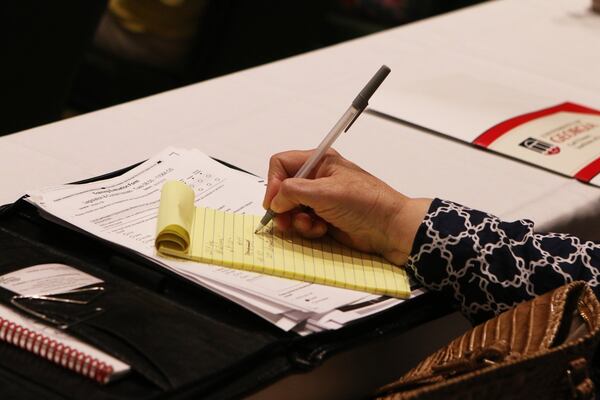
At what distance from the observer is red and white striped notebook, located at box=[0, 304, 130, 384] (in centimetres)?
78

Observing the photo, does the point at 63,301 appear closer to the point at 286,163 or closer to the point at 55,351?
the point at 55,351

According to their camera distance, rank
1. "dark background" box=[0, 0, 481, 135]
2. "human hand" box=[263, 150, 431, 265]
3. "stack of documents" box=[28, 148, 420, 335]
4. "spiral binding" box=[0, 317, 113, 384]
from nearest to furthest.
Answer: "spiral binding" box=[0, 317, 113, 384]
"stack of documents" box=[28, 148, 420, 335]
"human hand" box=[263, 150, 431, 265]
"dark background" box=[0, 0, 481, 135]

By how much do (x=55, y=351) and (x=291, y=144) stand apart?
602mm

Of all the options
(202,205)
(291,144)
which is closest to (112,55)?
(291,144)

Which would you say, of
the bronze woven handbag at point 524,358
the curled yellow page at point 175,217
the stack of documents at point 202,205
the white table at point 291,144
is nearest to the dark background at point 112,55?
the white table at point 291,144

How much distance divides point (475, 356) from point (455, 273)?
0.56 feet

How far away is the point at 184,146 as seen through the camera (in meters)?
1.29

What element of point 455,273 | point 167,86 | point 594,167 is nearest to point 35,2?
point 167,86

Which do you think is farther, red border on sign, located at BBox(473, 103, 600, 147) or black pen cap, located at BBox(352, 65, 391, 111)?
red border on sign, located at BBox(473, 103, 600, 147)

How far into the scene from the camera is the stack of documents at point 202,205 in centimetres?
89

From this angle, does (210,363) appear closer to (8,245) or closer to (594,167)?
(8,245)

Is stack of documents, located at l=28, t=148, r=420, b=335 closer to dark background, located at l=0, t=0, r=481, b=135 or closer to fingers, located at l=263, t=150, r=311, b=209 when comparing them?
fingers, located at l=263, t=150, r=311, b=209

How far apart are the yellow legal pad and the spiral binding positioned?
0.17 m

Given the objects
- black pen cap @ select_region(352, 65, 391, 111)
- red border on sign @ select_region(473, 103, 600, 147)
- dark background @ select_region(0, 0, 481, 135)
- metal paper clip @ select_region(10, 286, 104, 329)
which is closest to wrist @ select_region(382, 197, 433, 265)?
black pen cap @ select_region(352, 65, 391, 111)
